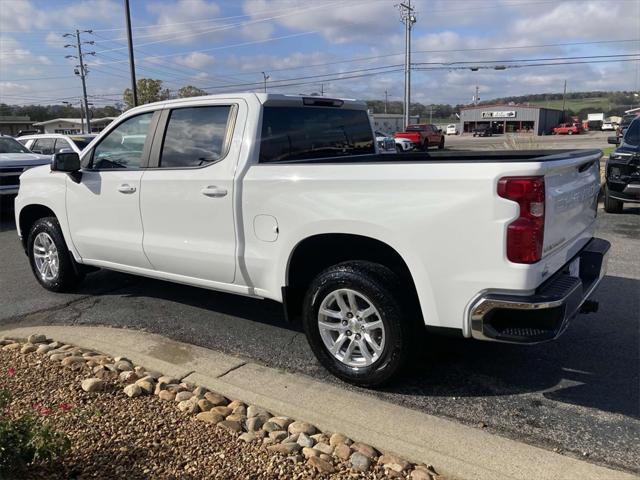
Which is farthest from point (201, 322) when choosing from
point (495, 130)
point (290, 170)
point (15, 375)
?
point (495, 130)

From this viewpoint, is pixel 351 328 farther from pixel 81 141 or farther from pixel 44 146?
pixel 44 146

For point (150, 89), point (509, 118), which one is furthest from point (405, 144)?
point (509, 118)

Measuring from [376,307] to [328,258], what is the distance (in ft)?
2.28

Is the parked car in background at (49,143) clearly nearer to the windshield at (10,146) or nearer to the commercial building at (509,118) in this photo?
the windshield at (10,146)

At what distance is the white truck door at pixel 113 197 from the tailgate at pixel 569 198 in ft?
10.5

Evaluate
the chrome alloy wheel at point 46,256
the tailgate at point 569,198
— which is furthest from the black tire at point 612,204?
the chrome alloy wheel at point 46,256

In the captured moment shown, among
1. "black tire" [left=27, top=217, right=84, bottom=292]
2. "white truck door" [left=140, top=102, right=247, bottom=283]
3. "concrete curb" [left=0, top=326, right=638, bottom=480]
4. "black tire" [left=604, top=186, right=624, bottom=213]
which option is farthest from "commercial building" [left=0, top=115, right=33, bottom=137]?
"concrete curb" [left=0, top=326, right=638, bottom=480]

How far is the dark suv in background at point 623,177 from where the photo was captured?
9.46m

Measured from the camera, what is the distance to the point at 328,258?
4.03 metres

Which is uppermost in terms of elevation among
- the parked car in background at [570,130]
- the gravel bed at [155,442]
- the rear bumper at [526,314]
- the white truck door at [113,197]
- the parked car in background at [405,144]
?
the white truck door at [113,197]

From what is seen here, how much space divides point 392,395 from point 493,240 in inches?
50.7

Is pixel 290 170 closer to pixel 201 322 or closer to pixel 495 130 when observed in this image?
pixel 201 322

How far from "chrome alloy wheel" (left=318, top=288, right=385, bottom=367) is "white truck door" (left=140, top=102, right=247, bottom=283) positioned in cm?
88

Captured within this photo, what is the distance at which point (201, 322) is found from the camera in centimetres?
504
